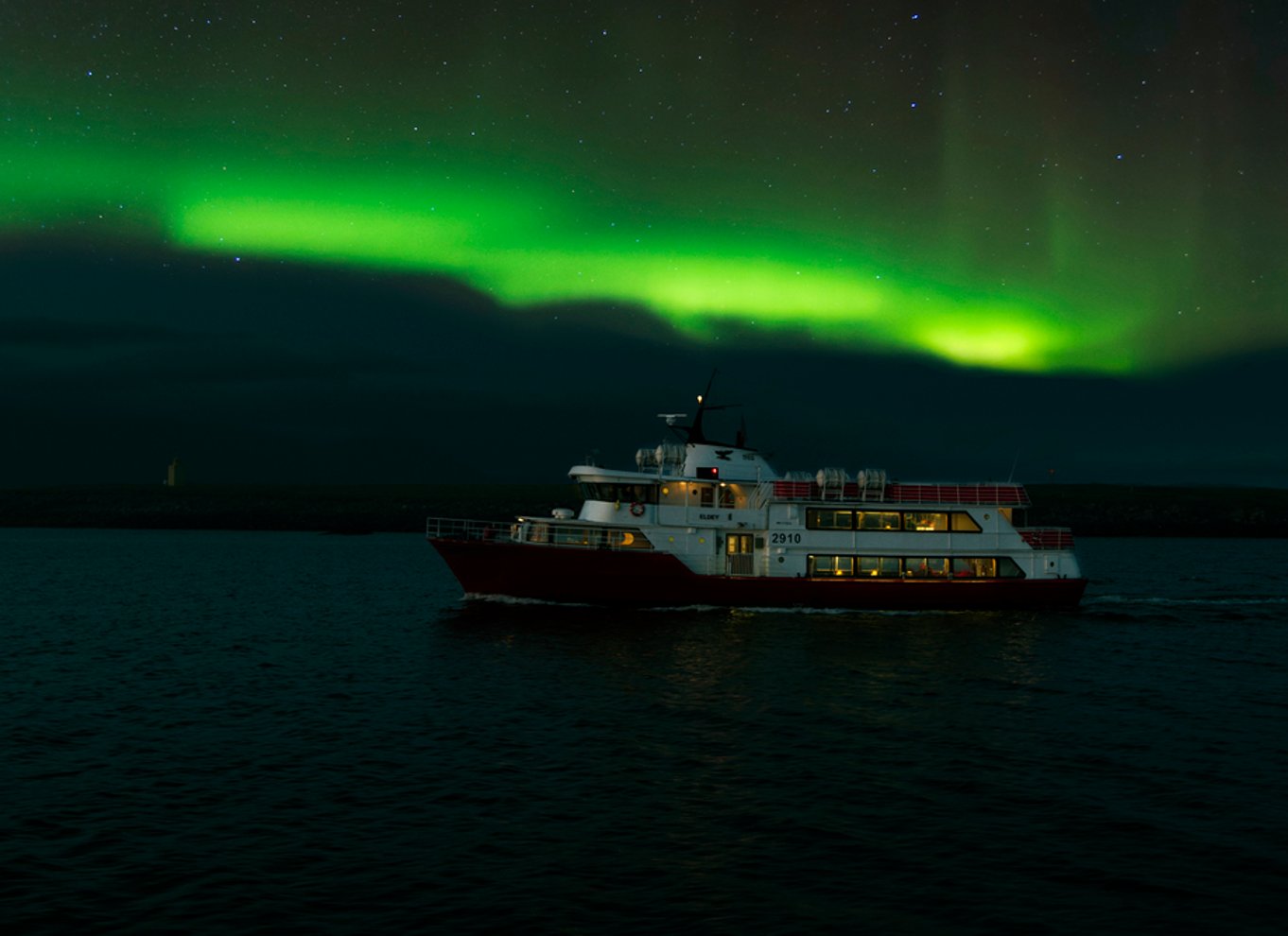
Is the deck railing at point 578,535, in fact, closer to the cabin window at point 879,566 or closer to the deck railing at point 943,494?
the deck railing at point 943,494

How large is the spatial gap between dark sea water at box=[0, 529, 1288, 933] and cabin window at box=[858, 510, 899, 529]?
18.1 feet

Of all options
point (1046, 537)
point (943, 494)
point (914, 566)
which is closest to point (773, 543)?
point (914, 566)

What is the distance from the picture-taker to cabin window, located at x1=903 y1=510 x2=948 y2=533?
46.4 meters

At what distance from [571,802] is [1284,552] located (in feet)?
422

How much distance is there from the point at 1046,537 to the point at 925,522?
5.98 m

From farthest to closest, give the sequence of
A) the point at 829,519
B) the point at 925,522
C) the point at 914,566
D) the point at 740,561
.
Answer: the point at 925,522 → the point at 914,566 → the point at 829,519 → the point at 740,561

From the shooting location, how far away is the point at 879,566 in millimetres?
46062

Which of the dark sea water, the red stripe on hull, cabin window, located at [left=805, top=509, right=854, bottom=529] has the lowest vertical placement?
the dark sea water

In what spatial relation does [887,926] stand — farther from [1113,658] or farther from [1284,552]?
[1284,552]

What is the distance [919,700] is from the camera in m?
27.8

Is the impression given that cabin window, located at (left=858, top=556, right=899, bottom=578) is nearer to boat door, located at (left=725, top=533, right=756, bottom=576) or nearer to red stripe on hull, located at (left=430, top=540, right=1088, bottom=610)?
red stripe on hull, located at (left=430, top=540, right=1088, bottom=610)

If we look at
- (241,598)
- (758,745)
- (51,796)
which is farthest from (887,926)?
(241,598)

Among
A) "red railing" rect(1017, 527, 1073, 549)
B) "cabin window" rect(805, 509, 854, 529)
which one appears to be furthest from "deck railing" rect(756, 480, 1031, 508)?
"red railing" rect(1017, 527, 1073, 549)

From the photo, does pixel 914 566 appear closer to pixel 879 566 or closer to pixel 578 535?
pixel 879 566
